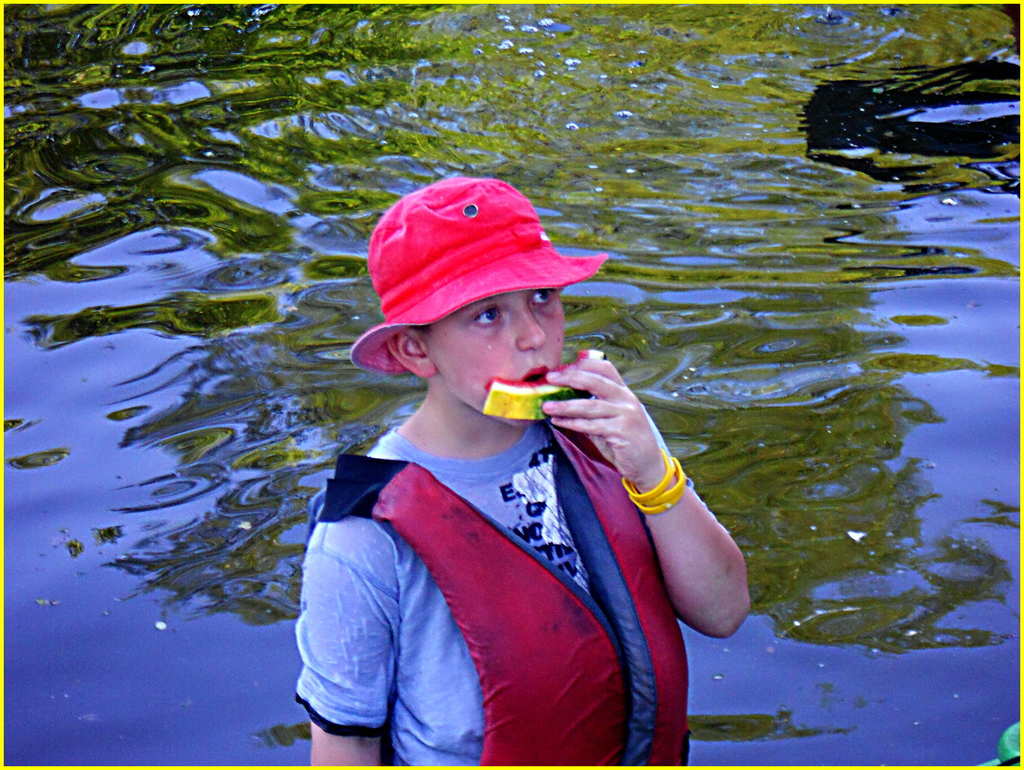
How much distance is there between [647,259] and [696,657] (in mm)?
2677

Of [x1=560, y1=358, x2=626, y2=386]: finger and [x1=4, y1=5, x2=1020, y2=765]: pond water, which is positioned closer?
[x1=560, y1=358, x2=626, y2=386]: finger

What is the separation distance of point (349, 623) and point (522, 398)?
483 millimetres

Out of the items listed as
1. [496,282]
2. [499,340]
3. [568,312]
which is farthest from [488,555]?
[568,312]

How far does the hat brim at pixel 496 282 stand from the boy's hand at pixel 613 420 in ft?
0.51

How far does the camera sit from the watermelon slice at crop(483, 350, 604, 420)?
7.18 ft

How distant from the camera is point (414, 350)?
233cm

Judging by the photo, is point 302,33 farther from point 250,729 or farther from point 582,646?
point 582,646

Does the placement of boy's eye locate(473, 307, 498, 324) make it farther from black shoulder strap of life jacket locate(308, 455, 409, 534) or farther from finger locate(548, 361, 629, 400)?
black shoulder strap of life jacket locate(308, 455, 409, 534)

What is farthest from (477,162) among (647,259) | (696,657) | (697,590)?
(697,590)

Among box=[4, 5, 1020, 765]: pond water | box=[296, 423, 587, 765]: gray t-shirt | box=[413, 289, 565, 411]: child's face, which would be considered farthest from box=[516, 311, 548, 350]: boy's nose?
box=[4, 5, 1020, 765]: pond water

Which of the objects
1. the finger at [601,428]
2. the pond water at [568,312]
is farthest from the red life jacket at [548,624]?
the pond water at [568,312]

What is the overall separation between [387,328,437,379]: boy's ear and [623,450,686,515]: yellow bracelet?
0.40 m

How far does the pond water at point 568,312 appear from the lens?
3422 millimetres

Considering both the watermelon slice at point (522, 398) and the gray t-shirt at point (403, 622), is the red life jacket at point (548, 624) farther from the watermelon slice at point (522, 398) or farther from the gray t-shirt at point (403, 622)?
the watermelon slice at point (522, 398)
